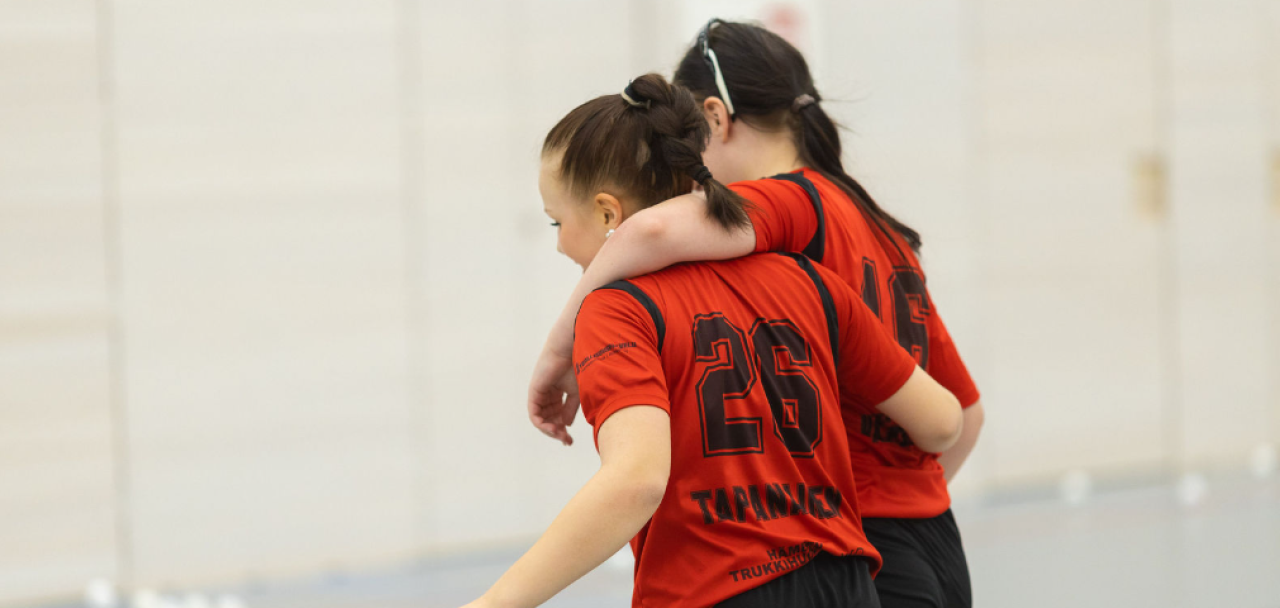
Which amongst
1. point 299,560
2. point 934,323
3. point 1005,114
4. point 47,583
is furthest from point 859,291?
point 1005,114

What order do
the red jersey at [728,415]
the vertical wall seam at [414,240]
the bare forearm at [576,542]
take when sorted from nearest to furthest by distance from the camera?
the bare forearm at [576,542] → the red jersey at [728,415] → the vertical wall seam at [414,240]

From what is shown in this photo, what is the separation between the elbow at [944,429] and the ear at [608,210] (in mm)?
403

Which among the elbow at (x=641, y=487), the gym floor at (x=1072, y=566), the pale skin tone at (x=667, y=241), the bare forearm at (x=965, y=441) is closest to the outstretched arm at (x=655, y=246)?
the pale skin tone at (x=667, y=241)

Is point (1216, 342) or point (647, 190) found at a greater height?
point (647, 190)

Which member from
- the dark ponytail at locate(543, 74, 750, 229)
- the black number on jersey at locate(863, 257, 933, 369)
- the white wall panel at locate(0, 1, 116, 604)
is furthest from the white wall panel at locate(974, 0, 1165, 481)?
the dark ponytail at locate(543, 74, 750, 229)

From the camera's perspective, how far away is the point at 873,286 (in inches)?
48.7

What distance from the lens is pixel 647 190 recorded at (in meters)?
1.06

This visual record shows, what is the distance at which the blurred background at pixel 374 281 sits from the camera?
2.99m

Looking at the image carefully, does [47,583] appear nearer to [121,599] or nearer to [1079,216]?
[121,599]

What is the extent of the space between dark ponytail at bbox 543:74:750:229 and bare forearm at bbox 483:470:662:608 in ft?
1.02

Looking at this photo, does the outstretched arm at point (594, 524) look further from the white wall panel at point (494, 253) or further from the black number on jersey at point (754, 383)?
the white wall panel at point (494, 253)

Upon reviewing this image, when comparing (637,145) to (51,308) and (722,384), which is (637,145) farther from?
(51,308)

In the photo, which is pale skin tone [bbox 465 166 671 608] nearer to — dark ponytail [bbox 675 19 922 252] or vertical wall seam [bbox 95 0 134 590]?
dark ponytail [bbox 675 19 922 252]

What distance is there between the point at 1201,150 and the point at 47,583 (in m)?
4.63
